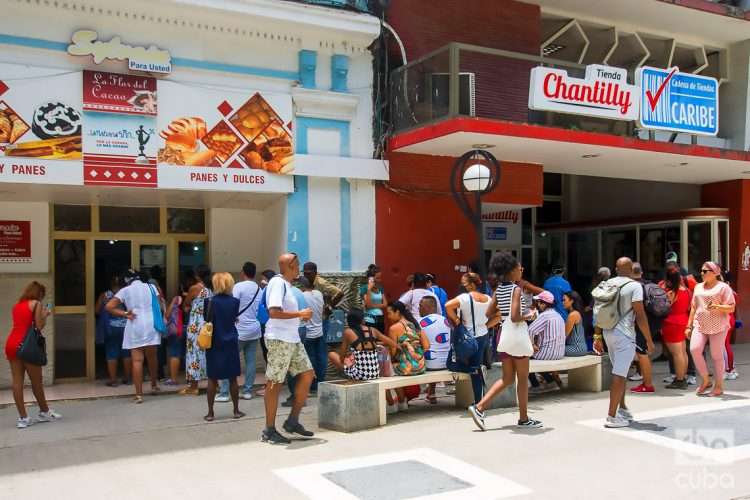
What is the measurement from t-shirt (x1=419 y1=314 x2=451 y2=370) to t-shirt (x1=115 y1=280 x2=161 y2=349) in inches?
138

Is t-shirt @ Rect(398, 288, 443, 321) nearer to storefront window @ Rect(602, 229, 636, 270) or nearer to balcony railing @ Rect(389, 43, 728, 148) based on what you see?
balcony railing @ Rect(389, 43, 728, 148)

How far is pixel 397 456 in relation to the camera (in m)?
6.10

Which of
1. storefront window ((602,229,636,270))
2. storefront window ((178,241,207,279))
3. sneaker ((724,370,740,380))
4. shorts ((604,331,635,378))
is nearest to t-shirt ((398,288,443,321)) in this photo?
shorts ((604,331,635,378))

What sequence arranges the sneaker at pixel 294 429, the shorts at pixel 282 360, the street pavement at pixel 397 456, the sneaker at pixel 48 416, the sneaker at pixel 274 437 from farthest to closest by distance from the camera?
the sneaker at pixel 48 416
the sneaker at pixel 294 429
the sneaker at pixel 274 437
the shorts at pixel 282 360
the street pavement at pixel 397 456

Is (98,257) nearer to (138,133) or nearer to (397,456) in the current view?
(138,133)

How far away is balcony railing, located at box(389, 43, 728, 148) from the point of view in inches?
378

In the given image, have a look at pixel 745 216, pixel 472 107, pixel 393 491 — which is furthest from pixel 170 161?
pixel 745 216

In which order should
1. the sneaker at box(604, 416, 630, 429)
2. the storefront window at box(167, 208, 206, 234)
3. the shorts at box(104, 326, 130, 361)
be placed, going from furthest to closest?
the storefront window at box(167, 208, 206, 234), the shorts at box(104, 326, 130, 361), the sneaker at box(604, 416, 630, 429)

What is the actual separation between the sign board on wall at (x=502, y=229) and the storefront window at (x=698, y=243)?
352 cm

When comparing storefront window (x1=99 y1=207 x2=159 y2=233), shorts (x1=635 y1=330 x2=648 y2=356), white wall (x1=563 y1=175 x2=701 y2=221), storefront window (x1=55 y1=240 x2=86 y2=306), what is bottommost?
shorts (x1=635 y1=330 x2=648 y2=356)

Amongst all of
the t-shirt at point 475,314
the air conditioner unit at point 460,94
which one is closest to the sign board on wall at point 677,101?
the air conditioner unit at point 460,94

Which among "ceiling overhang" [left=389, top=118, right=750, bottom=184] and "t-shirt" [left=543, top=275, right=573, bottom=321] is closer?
"t-shirt" [left=543, top=275, right=573, bottom=321]

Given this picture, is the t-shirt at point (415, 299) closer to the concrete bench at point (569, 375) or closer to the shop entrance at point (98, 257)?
the concrete bench at point (569, 375)

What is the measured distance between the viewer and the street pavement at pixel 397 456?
5199 millimetres
